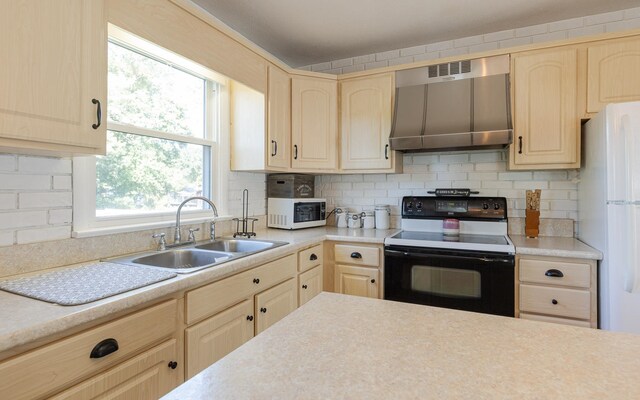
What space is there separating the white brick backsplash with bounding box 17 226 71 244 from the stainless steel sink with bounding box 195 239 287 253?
0.76 meters

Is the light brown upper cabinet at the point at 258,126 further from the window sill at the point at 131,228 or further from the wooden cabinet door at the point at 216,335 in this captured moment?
the wooden cabinet door at the point at 216,335

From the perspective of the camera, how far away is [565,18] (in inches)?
102

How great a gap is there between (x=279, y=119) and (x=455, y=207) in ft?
5.30

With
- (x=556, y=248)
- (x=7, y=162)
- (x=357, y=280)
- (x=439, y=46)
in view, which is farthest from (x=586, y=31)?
(x=7, y=162)

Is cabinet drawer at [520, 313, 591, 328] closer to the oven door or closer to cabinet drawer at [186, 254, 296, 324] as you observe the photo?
the oven door

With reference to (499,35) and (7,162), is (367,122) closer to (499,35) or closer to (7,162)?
(499,35)

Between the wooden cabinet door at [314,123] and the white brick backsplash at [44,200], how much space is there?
1661 millimetres

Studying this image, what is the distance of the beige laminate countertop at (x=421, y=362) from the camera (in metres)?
0.57

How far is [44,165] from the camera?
148cm

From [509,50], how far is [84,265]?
9.77 feet

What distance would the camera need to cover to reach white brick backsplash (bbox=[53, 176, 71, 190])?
5.01ft

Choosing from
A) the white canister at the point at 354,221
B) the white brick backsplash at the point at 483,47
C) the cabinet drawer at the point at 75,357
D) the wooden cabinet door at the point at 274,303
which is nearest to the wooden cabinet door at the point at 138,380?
the cabinet drawer at the point at 75,357

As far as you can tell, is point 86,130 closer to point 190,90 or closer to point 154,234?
point 154,234

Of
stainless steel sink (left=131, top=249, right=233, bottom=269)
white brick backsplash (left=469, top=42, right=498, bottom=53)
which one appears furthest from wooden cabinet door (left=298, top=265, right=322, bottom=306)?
white brick backsplash (left=469, top=42, right=498, bottom=53)
